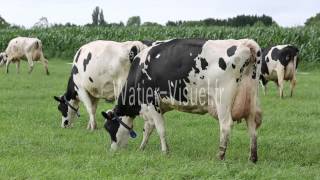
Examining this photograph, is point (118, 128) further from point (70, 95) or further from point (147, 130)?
point (70, 95)

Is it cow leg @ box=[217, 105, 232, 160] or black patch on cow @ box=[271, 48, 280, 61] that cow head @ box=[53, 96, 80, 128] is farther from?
black patch on cow @ box=[271, 48, 280, 61]

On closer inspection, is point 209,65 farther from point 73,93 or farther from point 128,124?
point 73,93

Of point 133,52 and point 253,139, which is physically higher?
point 133,52

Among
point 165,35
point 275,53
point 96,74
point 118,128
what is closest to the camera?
point 118,128

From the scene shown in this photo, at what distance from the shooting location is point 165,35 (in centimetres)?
3841

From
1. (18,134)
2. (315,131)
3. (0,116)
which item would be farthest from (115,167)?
(0,116)

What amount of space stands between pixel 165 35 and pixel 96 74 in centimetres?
2662

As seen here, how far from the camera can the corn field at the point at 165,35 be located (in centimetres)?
3278

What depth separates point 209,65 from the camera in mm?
8562

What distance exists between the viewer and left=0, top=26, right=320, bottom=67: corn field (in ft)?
108

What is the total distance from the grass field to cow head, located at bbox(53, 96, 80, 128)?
28 cm

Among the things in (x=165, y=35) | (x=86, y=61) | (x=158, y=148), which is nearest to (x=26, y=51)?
(x=165, y=35)

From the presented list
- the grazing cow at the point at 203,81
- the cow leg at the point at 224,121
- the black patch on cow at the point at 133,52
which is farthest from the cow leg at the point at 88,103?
the cow leg at the point at 224,121

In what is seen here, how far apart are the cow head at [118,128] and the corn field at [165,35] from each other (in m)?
22.6
